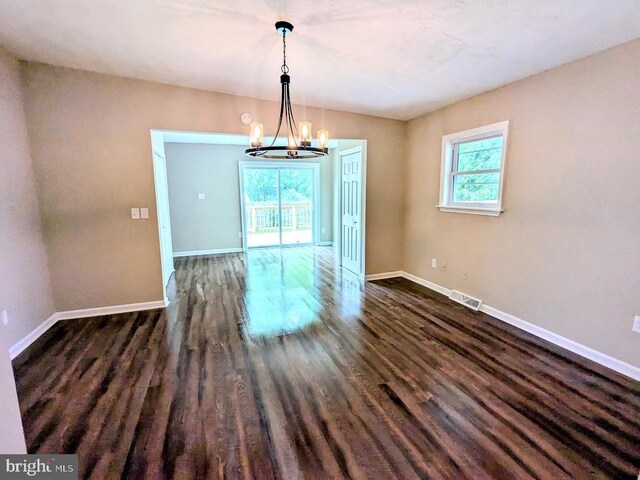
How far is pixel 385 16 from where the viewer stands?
212cm

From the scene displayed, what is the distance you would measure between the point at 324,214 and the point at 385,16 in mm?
5763

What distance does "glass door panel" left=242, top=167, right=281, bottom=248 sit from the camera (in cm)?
721

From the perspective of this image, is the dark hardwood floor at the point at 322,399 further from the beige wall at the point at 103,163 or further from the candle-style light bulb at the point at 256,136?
the candle-style light bulb at the point at 256,136

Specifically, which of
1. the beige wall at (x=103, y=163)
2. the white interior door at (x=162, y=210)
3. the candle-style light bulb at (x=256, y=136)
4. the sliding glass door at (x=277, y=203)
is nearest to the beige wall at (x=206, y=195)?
the sliding glass door at (x=277, y=203)

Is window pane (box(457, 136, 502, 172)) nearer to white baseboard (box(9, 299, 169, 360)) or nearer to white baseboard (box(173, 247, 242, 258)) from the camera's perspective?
white baseboard (box(9, 299, 169, 360))

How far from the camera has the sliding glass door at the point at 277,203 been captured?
285 inches

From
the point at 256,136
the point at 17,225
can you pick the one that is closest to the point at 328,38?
the point at 256,136

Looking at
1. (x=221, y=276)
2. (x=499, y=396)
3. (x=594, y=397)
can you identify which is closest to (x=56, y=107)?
(x=221, y=276)

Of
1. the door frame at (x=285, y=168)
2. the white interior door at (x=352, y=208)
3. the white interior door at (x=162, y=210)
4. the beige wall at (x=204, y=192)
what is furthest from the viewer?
the door frame at (x=285, y=168)

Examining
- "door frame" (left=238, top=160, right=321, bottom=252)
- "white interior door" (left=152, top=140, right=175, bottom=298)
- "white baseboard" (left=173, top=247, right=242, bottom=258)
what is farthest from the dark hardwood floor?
"door frame" (left=238, top=160, right=321, bottom=252)

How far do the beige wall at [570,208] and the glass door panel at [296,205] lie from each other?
4.40m

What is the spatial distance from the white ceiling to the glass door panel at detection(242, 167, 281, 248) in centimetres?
375

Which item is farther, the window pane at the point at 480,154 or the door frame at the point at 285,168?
the door frame at the point at 285,168

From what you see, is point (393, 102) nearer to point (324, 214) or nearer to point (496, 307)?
point (496, 307)
